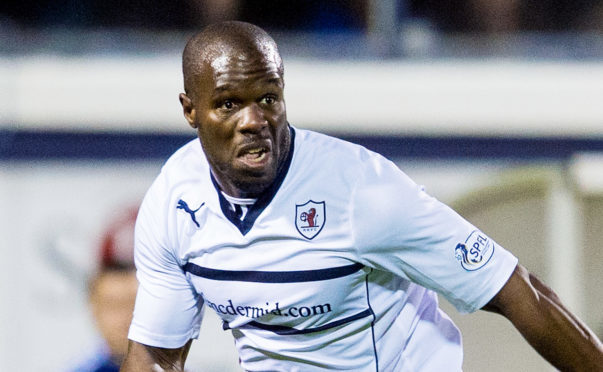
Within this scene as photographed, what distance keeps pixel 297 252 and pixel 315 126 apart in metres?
2.25

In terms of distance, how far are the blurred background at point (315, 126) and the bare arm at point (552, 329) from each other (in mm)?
2337

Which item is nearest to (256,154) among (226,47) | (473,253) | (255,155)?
(255,155)

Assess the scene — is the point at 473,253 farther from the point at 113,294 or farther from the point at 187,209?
the point at 113,294

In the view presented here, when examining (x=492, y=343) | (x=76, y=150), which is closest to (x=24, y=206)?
(x=76, y=150)

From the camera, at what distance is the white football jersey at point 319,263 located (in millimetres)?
2199

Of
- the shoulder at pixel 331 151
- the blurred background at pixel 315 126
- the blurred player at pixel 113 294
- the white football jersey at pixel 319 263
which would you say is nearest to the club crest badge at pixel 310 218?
the white football jersey at pixel 319 263

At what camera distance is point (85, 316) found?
14.5ft

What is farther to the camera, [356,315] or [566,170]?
[566,170]

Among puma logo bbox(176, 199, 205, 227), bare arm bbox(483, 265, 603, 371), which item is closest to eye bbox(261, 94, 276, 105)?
puma logo bbox(176, 199, 205, 227)

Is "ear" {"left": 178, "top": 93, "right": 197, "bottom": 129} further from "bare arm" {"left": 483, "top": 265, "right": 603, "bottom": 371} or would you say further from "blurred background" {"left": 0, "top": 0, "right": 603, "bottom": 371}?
"blurred background" {"left": 0, "top": 0, "right": 603, "bottom": 371}

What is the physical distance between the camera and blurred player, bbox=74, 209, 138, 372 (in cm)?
422

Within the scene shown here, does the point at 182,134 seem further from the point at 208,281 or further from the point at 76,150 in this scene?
the point at 208,281

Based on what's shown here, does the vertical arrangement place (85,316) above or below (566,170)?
below

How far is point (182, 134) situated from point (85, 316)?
0.88 m
